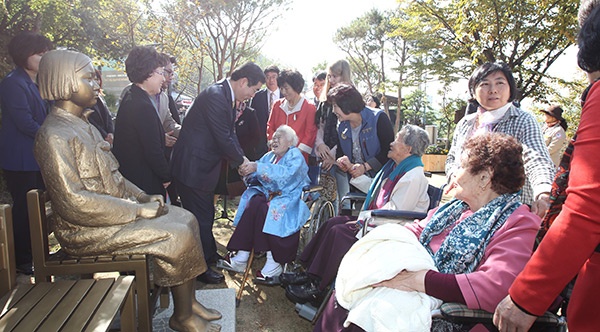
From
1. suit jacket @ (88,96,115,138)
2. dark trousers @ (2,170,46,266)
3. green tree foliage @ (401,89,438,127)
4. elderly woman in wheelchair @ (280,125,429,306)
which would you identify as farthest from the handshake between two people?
green tree foliage @ (401,89,438,127)

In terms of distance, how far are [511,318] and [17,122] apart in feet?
12.5

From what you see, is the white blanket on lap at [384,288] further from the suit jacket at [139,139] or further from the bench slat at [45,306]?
the suit jacket at [139,139]

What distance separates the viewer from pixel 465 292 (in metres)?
1.56

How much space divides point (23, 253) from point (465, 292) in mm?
3722

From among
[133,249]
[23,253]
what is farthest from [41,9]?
[133,249]

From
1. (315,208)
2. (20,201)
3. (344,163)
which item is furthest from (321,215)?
(20,201)

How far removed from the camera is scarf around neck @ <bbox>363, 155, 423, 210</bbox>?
A: 2.93 m

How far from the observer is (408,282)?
1643 mm

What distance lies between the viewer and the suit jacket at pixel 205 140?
3246 millimetres

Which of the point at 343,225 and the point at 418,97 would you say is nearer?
the point at 343,225

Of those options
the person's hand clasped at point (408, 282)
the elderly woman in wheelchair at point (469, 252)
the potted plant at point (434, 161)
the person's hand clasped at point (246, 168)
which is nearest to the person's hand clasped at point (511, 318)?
the elderly woman in wheelchair at point (469, 252)

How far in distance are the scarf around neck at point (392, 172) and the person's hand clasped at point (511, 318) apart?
5.30 ft

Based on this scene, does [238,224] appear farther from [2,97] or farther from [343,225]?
[2,97]

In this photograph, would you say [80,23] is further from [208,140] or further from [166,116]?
[208,140]
